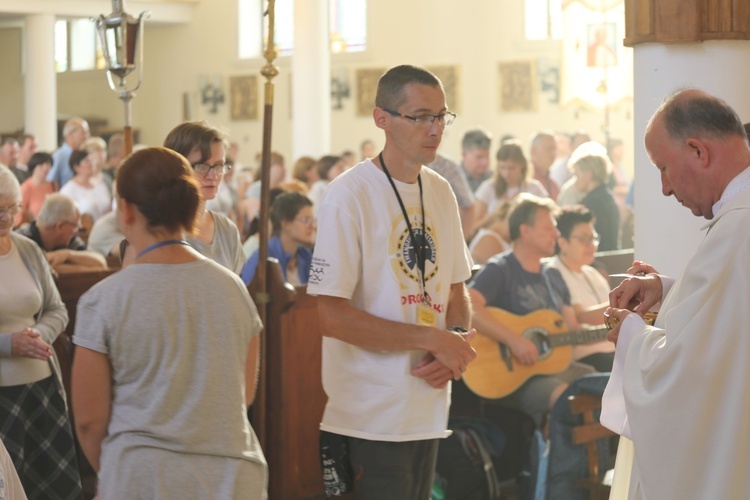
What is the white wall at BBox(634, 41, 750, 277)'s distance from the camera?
3.93m

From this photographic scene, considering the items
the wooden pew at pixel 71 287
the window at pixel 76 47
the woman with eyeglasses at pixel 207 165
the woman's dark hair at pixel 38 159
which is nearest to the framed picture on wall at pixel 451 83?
the window at pixel 76 47

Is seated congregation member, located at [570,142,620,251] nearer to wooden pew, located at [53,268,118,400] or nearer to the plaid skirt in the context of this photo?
wooden pew, located at [53,268,118,400]

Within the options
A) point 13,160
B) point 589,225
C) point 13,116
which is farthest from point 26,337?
point 13,116

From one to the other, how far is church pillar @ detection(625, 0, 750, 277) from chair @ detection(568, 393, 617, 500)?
1059mm

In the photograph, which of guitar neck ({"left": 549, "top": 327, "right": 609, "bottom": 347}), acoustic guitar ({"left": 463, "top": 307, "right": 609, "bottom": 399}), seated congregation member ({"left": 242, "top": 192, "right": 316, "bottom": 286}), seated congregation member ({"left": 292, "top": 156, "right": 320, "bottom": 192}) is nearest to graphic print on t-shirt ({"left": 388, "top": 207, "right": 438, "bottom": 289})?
acoustic guitar ({"left": 463, "top": 307, "right": 609, "bottom": 399})

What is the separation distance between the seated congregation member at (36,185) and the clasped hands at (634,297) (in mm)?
7849

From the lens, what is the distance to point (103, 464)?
2.69 metres

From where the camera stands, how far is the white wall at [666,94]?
393 centimetres

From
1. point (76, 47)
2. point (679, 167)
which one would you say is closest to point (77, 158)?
point (679, 167)

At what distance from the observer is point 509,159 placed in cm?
899

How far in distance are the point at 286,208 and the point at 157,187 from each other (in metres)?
3.66

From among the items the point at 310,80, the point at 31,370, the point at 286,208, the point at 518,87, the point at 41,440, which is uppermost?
the point at 518,87

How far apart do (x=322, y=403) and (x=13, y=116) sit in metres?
21.3

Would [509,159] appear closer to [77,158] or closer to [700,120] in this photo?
[77,158]
